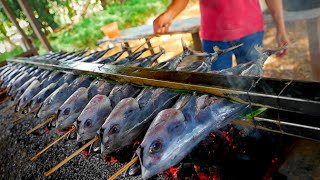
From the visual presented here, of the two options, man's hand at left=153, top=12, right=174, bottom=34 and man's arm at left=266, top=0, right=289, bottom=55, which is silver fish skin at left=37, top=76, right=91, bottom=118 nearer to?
man's hand at left=153, top=12, right=174, bottom=34

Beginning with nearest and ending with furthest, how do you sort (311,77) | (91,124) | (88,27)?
(91,124), (311,77), (88,27)

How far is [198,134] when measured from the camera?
60.5 inches

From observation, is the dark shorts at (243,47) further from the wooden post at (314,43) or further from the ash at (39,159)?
the ash at (39,159)

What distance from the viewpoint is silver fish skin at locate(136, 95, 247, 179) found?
147 cm

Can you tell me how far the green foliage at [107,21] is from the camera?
51.9 feet

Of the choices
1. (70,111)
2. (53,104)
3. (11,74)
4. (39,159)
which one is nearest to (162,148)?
(70,111)

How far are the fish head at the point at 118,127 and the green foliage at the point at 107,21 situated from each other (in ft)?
47.1

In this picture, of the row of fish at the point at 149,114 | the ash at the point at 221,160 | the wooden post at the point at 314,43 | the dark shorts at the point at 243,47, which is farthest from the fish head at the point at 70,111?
the wooden post at the point at 314,43

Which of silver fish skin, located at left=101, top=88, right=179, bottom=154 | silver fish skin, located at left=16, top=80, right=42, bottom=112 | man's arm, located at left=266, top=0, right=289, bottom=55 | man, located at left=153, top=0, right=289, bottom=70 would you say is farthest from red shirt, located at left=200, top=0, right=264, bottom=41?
silver fish skin, located at left=16, top=80, right=42, bottom=112

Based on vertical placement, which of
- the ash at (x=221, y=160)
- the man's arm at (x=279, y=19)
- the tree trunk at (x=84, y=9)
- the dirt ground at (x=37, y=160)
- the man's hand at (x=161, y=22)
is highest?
the tree trunk at (x=84, y=9)

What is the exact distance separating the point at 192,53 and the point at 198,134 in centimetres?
138

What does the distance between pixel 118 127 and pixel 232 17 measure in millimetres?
2692

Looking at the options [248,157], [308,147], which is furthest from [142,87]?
[308,147]

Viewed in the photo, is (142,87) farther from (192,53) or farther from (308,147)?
(308,147)
